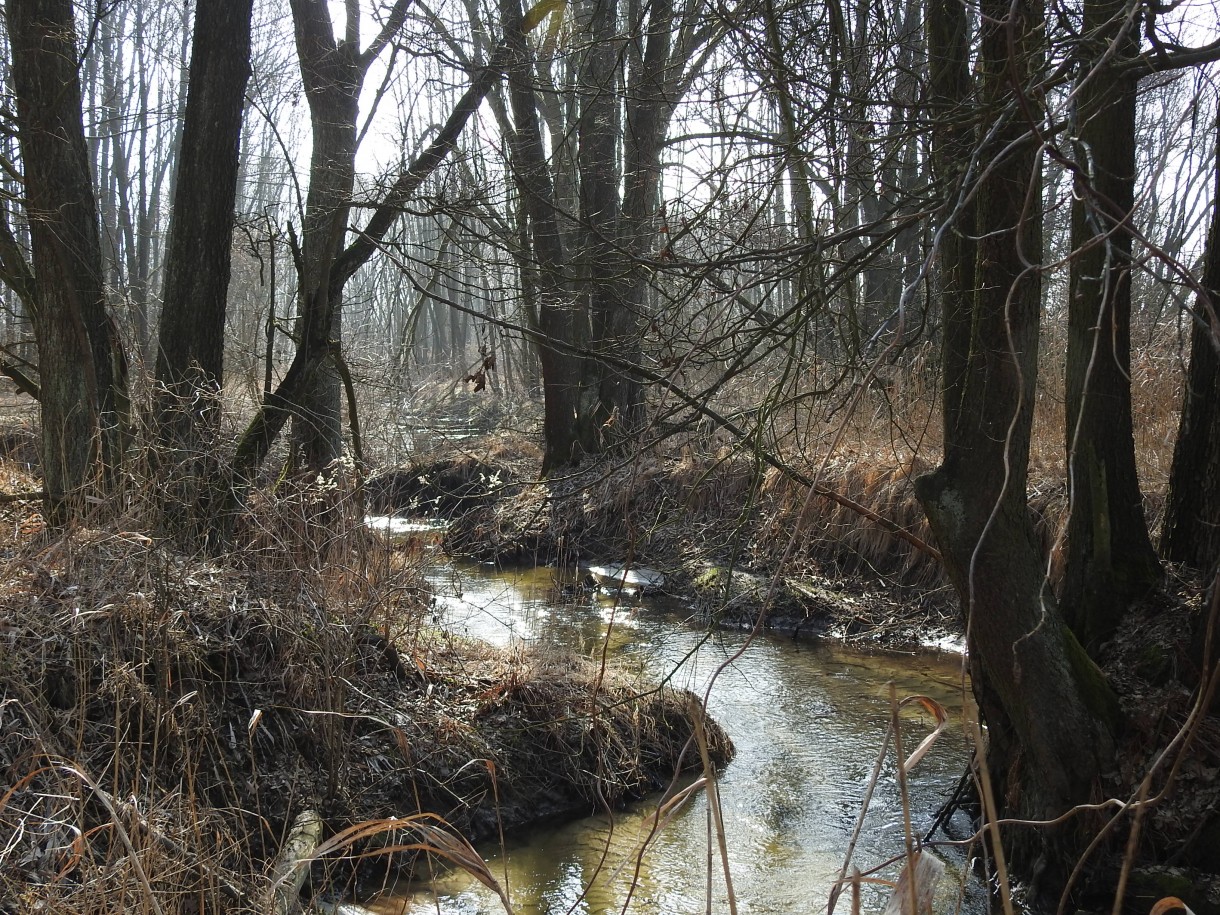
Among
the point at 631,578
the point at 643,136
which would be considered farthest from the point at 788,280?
the point at 643,136

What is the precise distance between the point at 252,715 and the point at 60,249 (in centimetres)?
349

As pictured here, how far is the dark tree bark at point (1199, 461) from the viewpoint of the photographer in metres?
4.50

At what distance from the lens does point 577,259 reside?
17.0 ft

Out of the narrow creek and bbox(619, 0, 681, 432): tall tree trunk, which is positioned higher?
bbox(619, 0, 681, 432): tall tree trunk

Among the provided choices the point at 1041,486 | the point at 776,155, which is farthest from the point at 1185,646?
the point at 1041,486

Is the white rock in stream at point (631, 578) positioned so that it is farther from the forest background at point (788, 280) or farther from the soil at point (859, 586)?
the forest background at point (788, 280)

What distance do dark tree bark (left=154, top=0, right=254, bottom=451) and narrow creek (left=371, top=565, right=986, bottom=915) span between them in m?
2.39

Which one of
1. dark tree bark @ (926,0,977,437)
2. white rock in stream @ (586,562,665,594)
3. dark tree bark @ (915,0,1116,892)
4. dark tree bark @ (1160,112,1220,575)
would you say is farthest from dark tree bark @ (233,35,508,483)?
white rock in stream @ (586,562,665,594)

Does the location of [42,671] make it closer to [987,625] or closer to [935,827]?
[987,625]

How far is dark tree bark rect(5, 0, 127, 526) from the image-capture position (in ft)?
20.8

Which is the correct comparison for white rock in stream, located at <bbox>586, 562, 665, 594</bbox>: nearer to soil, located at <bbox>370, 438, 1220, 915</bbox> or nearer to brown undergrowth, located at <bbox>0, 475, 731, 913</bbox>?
soil, located at <bbox>370, 438, 1220, 915</bbox>

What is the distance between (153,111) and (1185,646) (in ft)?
25.4

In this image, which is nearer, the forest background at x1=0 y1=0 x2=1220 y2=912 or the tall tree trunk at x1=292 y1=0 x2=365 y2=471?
the forest background at x1=0 y1=0 x2=1220 y2=912

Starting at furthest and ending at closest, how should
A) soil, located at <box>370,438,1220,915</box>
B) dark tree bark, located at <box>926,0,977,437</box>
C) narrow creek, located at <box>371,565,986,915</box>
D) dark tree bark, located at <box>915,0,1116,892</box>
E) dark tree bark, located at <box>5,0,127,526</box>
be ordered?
1. dark tree bark, located at <box>5,0,127,526</box>
2. narrow creek, located at <box>371,565,986,915</box>
3. dark tree bark, located at <box>915,0,1116,892</box>
4. soil, located at <box>370,438,1220,915</box>
5. dark tree bark, located at <box>926,0,977,437</box>
